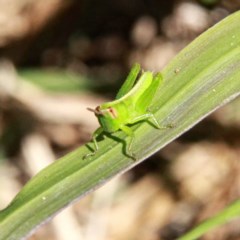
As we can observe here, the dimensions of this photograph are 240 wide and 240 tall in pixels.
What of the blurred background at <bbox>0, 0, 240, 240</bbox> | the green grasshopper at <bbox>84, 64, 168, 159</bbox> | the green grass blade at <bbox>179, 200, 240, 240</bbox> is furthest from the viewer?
the blurred background at <bbox>0, 0, 240, 240</bbox>

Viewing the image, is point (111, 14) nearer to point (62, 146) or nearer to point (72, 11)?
point (72, 11)

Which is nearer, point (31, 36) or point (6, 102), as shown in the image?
point (6, 102)

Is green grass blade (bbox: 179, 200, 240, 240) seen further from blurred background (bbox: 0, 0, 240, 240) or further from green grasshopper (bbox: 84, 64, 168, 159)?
blurred background (bbox: 0, 0, 240, 240)

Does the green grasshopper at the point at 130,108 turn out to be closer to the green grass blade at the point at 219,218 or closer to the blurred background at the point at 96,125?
the green grass blade at the point at 219,218

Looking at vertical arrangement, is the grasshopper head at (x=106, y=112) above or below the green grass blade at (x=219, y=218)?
above

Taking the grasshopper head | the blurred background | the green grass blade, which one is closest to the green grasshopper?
the grasshopper head

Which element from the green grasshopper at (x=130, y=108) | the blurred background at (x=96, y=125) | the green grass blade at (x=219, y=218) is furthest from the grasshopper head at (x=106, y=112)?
the blurred background at (x=96, y=125)

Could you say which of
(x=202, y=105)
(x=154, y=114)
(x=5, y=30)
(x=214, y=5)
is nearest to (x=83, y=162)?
(x=154, y=114)
